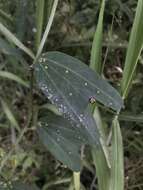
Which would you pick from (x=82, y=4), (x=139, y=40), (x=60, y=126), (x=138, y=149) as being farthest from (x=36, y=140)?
(x=139, y=40)

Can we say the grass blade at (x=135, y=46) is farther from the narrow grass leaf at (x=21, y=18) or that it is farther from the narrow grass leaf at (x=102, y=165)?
the narrow grass leaf at (x=21, y=18)

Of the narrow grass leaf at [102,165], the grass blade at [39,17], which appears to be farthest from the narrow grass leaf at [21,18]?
the narrow grass leaf at [102,165]

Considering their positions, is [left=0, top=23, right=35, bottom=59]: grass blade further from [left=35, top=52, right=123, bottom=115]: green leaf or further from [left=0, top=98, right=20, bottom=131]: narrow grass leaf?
[left=0, top=98, right=20, bottom=131]: narrow grass leaf

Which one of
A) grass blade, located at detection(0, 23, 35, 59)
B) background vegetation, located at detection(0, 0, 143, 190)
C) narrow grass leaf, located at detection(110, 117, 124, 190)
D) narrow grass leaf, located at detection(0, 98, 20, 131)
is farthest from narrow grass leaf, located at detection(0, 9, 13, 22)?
narrow grass leaf, located at detection(110, 117, 124, 190)

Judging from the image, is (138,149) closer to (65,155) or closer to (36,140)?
(36,140)

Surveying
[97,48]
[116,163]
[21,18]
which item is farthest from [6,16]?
[116,163]

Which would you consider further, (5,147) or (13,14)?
(5,147)

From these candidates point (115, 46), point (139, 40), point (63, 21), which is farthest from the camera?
point (63, 21)
